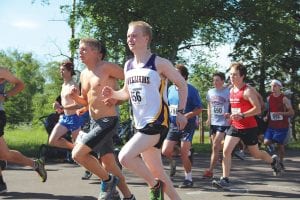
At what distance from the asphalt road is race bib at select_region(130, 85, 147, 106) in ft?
7.21

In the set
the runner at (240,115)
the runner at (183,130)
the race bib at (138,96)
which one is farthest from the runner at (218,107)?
the race bib at (138,96)

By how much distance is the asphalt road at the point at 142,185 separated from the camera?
25.9 feet

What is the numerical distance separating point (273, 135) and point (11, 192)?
613 centimetres

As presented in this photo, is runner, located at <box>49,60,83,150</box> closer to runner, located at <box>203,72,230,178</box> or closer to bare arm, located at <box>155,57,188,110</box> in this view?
runner, located at <box>203,72,230,178</box>

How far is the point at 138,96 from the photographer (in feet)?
19.0

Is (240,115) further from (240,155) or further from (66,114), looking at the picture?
(240,155)

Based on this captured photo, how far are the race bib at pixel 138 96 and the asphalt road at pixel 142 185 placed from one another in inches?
86.5

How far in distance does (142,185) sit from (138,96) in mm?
3409

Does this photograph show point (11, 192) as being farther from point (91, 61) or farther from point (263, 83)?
point (263, 83)

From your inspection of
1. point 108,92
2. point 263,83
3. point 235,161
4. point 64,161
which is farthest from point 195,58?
point 108,92

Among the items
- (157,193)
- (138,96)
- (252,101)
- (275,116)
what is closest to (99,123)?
(138,96)

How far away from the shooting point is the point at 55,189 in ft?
27.7

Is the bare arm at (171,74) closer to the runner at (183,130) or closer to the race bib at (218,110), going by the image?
the runner at (183,130)

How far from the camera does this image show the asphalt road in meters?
7.88
